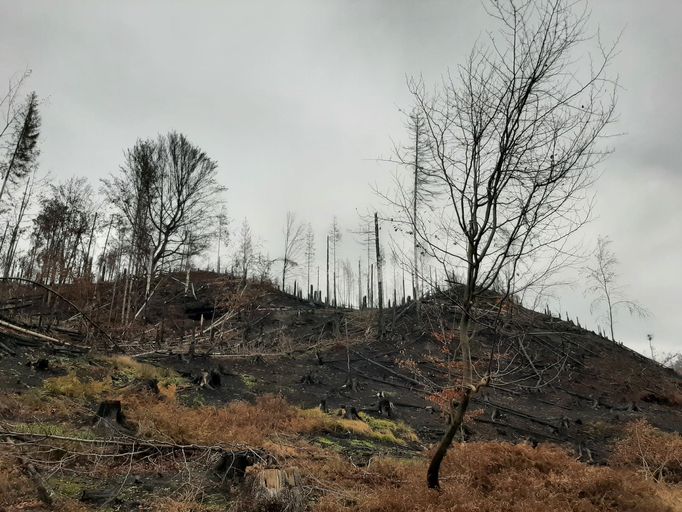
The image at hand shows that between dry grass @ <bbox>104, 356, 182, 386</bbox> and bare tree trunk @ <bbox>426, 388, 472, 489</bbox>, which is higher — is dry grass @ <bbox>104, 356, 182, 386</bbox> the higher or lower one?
the higher one

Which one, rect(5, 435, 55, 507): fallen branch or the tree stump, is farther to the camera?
the tree stump

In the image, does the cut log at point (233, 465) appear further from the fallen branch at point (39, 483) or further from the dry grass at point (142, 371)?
the dry grass at point (142, 371)

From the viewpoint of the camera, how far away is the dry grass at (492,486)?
570cm

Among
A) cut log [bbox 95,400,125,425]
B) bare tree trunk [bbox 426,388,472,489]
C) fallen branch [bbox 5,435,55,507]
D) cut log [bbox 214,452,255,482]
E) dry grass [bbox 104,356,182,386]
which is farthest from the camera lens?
dry grass [bbox 104,356,182,386]

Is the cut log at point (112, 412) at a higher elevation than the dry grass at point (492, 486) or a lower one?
higher

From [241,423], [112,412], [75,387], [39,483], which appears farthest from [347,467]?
[75,387]

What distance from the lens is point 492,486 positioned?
6953 mm

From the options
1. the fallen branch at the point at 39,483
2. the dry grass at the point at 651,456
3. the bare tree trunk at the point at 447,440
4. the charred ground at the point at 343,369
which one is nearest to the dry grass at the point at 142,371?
Result: the charred ground at the point at 343,369

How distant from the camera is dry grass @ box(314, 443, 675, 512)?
18.7 ft

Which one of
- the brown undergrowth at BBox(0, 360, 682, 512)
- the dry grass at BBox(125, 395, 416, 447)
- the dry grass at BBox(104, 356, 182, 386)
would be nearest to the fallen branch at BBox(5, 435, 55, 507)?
the brown undergrowth at BBox(0, 360, 682, 512)

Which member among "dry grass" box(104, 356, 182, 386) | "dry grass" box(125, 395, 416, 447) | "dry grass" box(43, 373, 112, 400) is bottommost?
"dry grass" box(125, 395, 416, 447)

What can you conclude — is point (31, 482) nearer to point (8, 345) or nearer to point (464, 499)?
point (464, 499)

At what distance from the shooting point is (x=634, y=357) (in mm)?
28578

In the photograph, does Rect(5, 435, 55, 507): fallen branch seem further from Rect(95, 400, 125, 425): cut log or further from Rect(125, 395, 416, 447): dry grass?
Rect(95, 400, 125, 425): cut log
